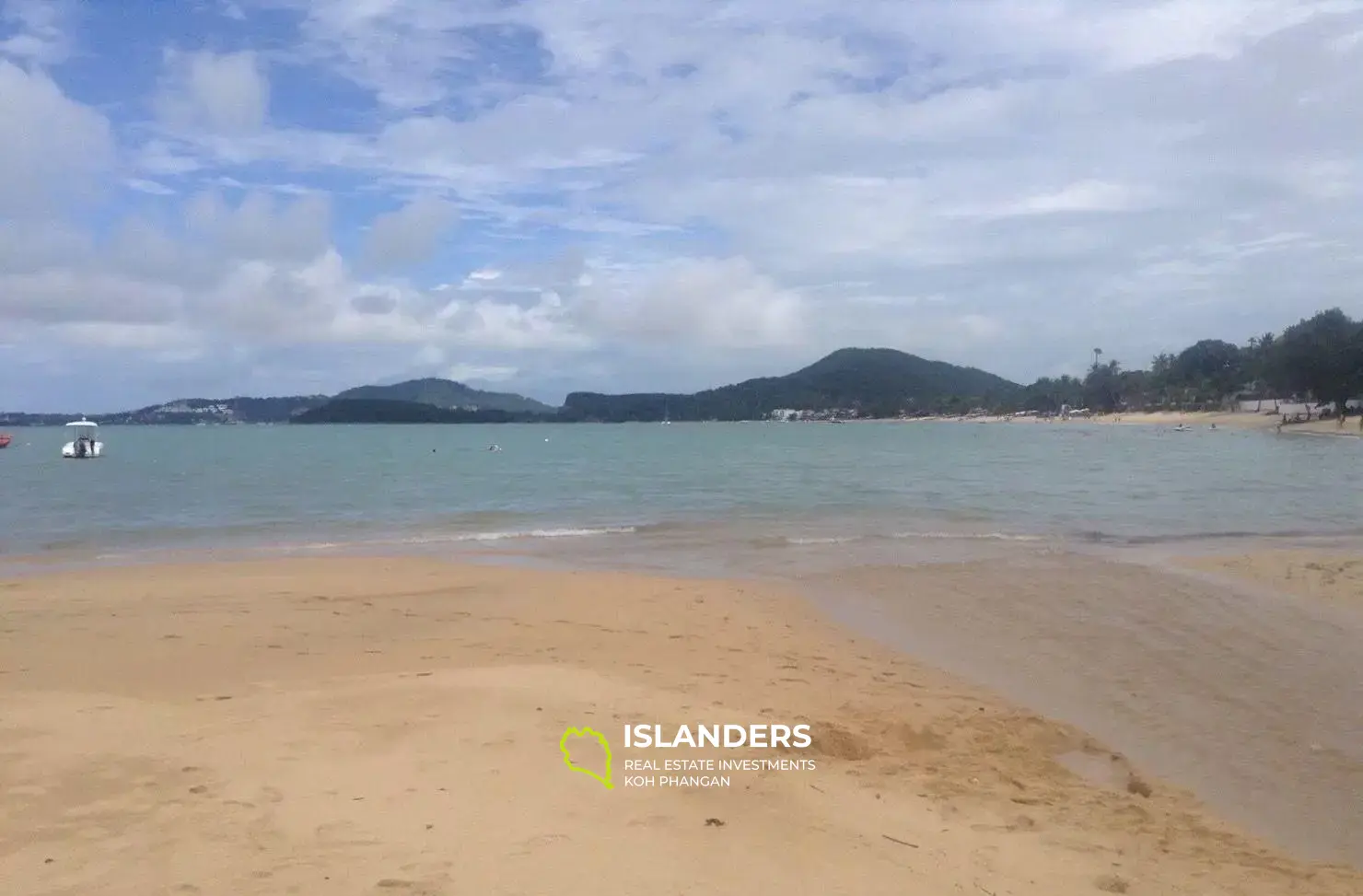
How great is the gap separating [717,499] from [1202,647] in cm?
1974

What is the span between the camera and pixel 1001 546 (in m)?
17.5

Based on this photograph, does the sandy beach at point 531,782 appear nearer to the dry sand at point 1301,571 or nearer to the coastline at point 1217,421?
→ the dry sand at point 1301,571

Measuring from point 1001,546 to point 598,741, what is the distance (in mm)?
13289

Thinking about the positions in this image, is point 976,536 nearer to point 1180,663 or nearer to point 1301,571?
point 1301,571

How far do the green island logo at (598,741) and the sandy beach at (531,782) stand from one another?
7 cm

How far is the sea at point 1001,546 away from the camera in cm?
721

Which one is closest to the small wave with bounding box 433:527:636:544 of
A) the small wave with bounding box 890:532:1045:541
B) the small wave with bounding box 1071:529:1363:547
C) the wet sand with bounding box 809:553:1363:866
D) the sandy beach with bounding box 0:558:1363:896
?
the small wave with bounding box 890:532:1045:541

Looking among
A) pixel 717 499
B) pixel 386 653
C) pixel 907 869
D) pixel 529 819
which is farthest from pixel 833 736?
pixel 717 499

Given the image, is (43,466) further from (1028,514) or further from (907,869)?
(907,869)

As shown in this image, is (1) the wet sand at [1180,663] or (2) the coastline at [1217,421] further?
(2) the coastline at [1217,421]

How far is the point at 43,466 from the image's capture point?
53219 mm

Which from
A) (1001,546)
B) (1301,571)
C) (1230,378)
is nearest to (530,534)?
(1001,546)

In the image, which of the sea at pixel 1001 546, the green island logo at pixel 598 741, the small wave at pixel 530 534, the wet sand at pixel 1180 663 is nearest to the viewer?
the green island logo at pixel 598 741

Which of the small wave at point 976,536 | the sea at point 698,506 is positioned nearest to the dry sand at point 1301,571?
the sea at point 698,506
